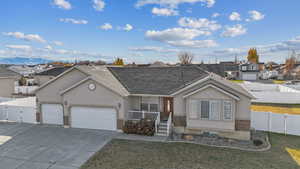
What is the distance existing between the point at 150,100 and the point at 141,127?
284cm

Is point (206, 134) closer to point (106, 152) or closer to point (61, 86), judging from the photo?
point (106, 152)

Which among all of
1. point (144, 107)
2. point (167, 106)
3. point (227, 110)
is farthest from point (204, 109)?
point (144, 107)

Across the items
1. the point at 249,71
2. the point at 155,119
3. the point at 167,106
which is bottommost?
the point at 155,119

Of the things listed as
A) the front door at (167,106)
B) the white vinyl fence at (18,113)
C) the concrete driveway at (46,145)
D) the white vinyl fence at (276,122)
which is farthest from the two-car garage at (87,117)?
the white vinyl fence at (276,122)

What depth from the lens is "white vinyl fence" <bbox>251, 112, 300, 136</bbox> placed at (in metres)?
13.8

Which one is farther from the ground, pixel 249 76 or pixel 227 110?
pixel 249 76

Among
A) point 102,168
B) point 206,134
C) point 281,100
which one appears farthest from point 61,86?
point 281,100

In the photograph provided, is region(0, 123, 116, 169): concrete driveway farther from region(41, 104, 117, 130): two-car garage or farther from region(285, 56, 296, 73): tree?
region(285, 56, 296, 73): tree

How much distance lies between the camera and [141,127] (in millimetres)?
13586

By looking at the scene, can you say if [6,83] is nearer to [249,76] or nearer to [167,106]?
[167,106]

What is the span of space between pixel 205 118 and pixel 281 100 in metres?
17.3

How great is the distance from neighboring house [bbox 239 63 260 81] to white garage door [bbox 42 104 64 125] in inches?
2230

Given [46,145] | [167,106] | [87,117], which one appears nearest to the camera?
[46,145]

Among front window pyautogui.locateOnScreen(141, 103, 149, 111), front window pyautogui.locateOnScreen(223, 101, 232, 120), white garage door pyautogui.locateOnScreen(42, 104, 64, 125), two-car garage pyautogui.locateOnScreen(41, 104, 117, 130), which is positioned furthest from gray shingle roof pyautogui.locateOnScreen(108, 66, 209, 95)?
white garage door pyautogui.locateOnScreen(42, 104, 64, 125)
